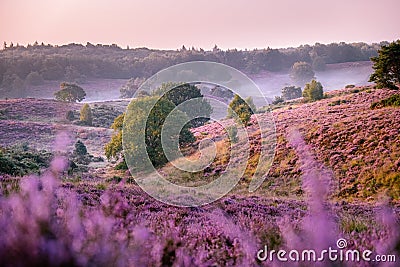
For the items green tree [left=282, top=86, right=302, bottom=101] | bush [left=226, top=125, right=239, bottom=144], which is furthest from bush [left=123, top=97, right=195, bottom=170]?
green tree [left=282, top=86, right=302, bottom=101]

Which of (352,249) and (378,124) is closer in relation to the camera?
(352,249)

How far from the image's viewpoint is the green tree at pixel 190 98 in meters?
54.8

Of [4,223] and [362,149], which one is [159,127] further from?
[4,223]

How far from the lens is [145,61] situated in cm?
17825

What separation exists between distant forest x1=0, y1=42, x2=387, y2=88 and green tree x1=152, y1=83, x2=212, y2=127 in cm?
9357

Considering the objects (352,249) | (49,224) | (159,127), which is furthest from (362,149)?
(49,224)

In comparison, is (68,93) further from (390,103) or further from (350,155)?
(350,155)

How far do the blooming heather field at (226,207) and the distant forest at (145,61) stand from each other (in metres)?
79.7

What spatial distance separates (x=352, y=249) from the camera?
14.6ft

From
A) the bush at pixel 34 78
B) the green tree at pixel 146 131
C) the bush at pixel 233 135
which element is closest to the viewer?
the green tree at pixel 146 131

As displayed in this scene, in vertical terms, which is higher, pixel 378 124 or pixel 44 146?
pixel 378 124

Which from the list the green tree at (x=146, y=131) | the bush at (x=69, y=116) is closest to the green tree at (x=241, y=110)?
the green tree at (x=146, y=131)

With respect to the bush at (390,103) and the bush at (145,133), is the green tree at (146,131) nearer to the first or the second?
the bush at (145,133)

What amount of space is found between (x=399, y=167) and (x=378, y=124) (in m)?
8.77
